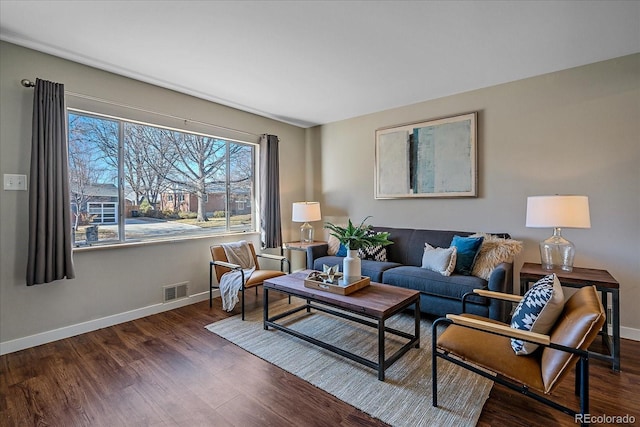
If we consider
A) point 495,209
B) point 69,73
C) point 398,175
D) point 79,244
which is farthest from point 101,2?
point 495,209

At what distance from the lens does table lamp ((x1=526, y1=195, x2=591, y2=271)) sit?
2.45 meters

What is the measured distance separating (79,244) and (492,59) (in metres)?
4.30

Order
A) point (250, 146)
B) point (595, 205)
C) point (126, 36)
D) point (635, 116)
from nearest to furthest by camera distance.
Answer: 1. point (126, 36)
2. point (635, 116)
3. point (595, 205)
4. point (250, 146)

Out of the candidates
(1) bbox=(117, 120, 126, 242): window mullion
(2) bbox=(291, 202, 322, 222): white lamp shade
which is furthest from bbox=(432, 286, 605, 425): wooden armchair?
(1) bbox=(117, 120, 126, 242): window mullion

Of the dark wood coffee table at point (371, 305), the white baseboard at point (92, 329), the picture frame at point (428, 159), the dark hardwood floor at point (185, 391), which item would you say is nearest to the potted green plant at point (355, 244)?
the dark wood coffee table at point (371, 305)

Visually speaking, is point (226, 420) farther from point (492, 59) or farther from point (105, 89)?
point (492, 59)

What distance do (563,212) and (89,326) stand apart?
442 centimetres

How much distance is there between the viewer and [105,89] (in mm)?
2943

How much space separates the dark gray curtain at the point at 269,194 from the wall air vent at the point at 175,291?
1.21m

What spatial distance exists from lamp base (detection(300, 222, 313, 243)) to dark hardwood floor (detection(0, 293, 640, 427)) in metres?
2.26

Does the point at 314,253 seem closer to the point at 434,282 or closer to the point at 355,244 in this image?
the point at 355,244

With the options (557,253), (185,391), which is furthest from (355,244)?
(557,253)

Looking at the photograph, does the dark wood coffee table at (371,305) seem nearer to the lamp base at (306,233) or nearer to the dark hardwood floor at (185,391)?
the dark hardwood floor at (185,391)

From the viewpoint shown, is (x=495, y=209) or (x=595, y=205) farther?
(x=495, y=209)
